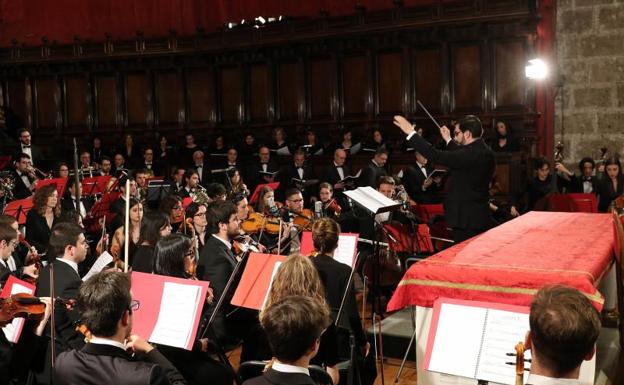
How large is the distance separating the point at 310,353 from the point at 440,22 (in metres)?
9.98

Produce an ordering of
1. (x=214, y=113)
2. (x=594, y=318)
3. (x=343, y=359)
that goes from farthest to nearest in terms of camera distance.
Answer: (x=214, y=113) < (x=343, y=359) < (x=594, y=318)

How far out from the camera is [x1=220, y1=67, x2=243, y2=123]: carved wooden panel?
538 inches

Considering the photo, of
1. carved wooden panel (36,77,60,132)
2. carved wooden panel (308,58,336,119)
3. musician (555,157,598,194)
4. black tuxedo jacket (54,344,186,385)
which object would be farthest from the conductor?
carved wooden panel (36,77,60,132)

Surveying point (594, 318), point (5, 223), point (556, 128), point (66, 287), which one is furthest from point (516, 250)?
point (556, 128)

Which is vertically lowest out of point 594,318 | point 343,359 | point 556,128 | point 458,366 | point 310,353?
point 343,359

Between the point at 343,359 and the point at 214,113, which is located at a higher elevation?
the point at 214,113

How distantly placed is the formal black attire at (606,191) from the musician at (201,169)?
20.0ft

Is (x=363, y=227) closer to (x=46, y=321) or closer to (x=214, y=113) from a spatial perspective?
(x=46, y=321)

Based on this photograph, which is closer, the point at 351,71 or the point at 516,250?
the point at 516,250

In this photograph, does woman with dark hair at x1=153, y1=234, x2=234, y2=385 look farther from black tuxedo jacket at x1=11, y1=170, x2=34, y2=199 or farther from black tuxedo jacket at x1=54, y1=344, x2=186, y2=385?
black tuxedo jacket at x1=11, y1=170, x2=34, y2=199

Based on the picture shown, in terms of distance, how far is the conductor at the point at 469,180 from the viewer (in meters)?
5.23

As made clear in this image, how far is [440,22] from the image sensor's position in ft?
37.6

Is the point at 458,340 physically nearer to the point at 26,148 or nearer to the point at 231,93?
the point at 26,148

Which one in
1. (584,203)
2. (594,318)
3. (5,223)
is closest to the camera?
(594,318)
